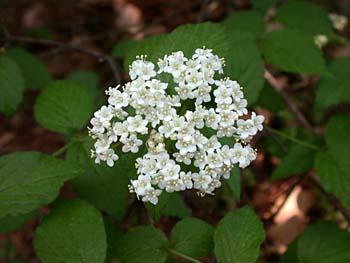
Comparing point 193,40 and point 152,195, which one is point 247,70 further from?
point 152,195

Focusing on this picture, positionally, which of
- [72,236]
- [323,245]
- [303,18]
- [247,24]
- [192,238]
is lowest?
[323,245]

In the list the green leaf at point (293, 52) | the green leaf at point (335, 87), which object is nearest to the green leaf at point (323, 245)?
the green leaf at point (335, 87)

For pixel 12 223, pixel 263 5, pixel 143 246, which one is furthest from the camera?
pixel 263 5

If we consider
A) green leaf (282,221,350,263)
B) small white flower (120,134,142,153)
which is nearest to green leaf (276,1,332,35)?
green leaf (282,221,350,263)

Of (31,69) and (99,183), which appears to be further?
(31,69)

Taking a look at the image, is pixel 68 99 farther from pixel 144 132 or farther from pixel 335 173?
pixel 335 173

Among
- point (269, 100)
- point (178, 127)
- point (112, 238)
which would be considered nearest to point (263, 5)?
point (269, 100)

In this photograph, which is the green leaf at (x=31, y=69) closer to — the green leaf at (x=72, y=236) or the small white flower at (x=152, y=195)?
the green leaf at (x=72, y=236)
